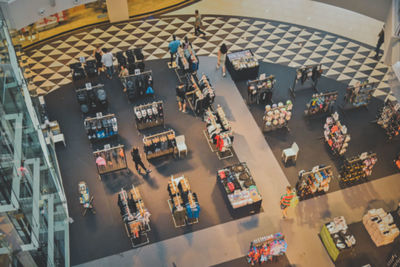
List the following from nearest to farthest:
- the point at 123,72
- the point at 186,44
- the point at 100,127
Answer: the point at 100,127 < the point at 123,72 < the point at 186,44

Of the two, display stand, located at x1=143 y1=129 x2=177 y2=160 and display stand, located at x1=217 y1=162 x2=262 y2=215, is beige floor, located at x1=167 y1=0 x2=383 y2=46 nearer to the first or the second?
display stand, located at x1=143 y1=129 x2=177 y2=160

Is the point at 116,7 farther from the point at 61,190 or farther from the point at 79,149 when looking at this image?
the point at 61,190

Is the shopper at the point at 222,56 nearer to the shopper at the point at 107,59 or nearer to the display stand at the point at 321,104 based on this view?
the display stand at the point at 321,104

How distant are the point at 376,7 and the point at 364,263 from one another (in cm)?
890

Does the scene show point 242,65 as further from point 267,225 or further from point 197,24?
point 267,225

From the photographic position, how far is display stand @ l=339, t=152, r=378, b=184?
13.5 meters

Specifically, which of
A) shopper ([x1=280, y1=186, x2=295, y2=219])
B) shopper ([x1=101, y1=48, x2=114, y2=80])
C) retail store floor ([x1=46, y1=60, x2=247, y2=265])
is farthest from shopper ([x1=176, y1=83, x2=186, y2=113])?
shopper ([x1=280, y1=186, x2=295, y2=219])

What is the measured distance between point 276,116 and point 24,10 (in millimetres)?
9071

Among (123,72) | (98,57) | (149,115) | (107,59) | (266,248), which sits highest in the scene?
(98,57)

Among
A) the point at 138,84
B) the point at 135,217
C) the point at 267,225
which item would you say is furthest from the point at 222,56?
the point at 135,217

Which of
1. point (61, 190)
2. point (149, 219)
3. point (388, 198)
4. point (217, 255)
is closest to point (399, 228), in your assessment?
point (388, 198)

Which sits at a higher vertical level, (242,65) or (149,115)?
(242,65)

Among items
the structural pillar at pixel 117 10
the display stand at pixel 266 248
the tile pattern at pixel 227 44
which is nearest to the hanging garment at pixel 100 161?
the tile pattern at pixel 227 44

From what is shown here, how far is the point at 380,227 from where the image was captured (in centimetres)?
1220
